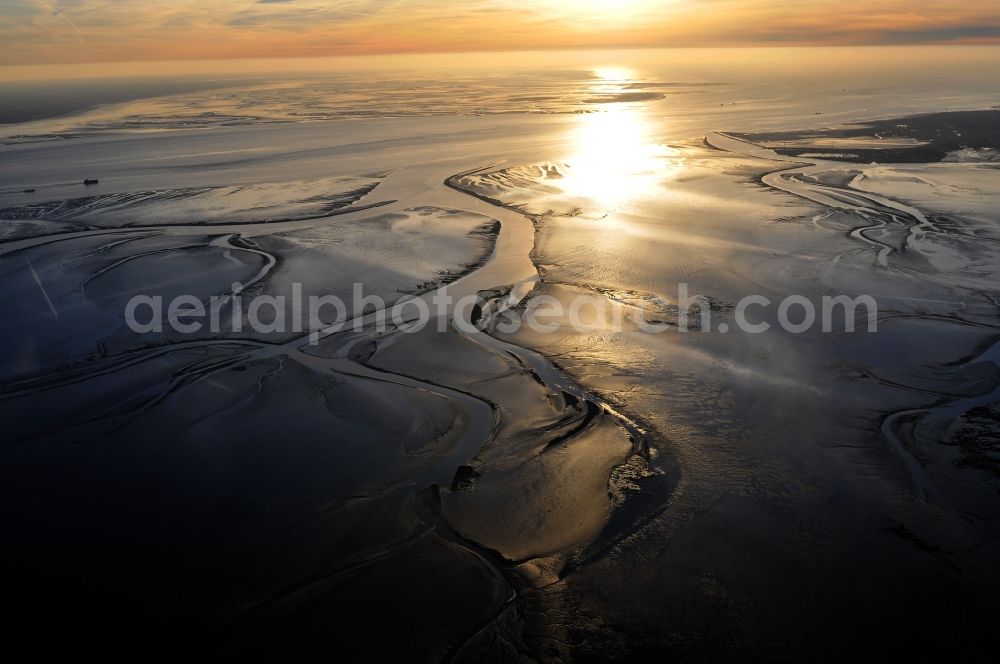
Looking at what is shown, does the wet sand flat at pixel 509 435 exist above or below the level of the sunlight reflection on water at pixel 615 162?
below

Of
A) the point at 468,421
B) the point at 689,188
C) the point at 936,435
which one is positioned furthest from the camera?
the point at 689,188

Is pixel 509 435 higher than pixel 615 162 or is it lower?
lower

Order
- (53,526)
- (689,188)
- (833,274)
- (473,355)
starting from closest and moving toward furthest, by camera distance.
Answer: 1. (53,526)
2. (473,355)
3. (833,274)
4. (689,188)

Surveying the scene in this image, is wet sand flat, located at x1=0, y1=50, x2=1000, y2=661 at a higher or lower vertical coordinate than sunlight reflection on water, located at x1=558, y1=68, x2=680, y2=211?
lower

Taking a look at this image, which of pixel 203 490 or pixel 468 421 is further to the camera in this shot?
pixel 468 421

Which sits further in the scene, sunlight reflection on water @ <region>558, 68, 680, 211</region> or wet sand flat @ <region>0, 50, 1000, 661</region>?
sunlight reflection on water @ <region>558, 68, 680, 211</region>

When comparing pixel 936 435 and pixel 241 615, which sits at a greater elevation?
pixel 936 435

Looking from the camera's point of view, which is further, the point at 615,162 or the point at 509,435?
the point at 615,162

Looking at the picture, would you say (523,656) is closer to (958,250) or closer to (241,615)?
(241,615)

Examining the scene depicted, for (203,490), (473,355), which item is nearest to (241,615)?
(203,490)

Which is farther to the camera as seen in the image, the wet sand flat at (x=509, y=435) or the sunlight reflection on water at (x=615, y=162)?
the sunlight reflection on water at (x=615, y=162)
